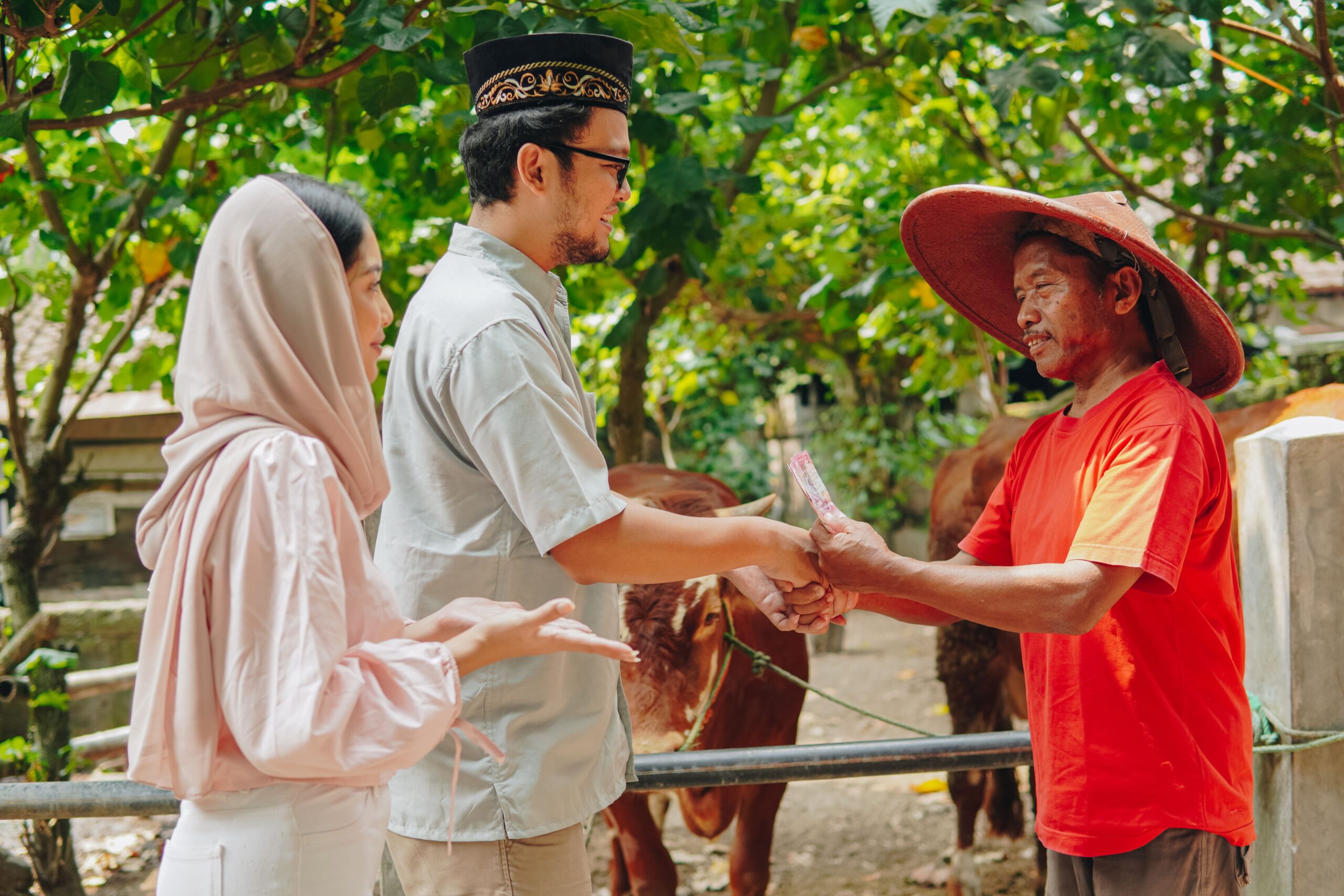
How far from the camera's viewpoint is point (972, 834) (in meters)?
4.52

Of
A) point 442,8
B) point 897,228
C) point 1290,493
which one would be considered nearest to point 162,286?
point 442,8

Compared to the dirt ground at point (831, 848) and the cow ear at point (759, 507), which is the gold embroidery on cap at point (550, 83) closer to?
the cow ear at point (759, 507)

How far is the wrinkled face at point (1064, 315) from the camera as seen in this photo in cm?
210

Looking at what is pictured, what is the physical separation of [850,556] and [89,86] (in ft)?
6.79

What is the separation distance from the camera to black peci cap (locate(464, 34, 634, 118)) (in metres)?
1.94

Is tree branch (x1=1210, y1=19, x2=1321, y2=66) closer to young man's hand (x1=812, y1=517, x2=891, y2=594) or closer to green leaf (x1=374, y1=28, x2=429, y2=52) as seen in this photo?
young man's hand (x1=812, y1=517, x2=891, y2=594)

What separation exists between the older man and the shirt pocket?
3.88 feet

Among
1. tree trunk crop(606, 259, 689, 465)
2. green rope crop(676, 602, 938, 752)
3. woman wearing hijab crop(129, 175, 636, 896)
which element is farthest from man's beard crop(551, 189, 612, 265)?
tree trunk crop(606, 259, 689, 465)

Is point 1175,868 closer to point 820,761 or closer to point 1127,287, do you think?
point 820,761

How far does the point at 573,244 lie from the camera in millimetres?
1966

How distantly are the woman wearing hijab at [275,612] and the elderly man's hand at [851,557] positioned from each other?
2.49ft

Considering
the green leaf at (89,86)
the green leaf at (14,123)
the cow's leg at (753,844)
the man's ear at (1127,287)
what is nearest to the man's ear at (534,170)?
the man's ear at (1127,287)

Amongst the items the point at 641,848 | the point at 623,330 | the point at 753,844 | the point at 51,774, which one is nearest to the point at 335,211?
the point at 641,848

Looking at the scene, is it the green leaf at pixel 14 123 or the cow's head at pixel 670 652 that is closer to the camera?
the green leaf at pixel 14 123
